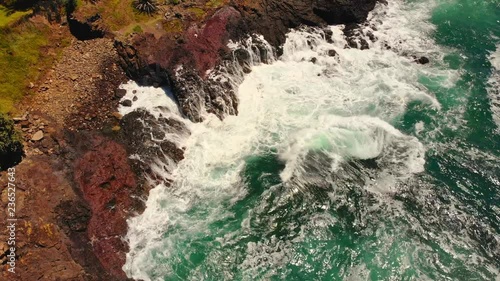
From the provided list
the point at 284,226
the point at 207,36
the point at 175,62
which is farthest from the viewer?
the point at 207,36

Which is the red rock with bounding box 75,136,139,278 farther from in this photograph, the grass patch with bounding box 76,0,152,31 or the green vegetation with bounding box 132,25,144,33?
the grass patch with bounding box 76,0,152,31

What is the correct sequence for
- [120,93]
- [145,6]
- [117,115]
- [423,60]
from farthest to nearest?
1. [423,60]
2. [145,6]
3. [120,93]
4. [117,115]

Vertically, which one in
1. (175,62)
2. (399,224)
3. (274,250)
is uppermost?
(175,62)

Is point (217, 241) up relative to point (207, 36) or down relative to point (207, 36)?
down

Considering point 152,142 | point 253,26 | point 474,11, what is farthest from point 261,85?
point 474,11

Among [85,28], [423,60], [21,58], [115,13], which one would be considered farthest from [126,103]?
[423,60]

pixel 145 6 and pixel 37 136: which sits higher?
pixel 145 6

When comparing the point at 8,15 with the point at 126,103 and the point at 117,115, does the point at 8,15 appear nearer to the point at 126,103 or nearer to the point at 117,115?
the point at 126,103

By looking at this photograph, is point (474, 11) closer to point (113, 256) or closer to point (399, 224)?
point (399, 224)
